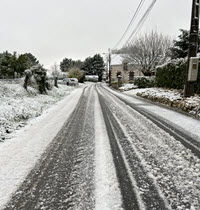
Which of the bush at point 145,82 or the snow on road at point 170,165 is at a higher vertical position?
the bush at point 145,82

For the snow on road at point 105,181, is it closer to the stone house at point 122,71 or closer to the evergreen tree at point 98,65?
the stone house at point 122,71

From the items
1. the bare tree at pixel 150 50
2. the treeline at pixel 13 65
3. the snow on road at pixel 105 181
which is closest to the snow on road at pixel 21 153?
the snow on road at pixel 105 181

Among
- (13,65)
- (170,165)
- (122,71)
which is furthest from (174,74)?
(122,71)

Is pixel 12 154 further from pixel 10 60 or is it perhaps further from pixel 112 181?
pixel 10 60

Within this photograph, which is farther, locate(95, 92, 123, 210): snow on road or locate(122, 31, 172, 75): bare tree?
locate(122, 31, 172, 75): bare tree

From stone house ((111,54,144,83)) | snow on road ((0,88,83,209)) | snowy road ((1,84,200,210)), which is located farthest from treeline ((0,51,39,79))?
stone house ((111,54,144,83))

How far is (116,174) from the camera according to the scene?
2287 millimetres

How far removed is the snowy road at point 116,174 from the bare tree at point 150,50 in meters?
21.4

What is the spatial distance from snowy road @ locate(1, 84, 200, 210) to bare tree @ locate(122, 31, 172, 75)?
→ 21444mm

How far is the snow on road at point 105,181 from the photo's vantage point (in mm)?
1733

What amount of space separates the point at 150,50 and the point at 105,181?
78.6 ft

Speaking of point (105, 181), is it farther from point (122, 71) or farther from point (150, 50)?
point (122, 71)

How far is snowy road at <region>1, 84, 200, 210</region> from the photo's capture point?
1.76 m

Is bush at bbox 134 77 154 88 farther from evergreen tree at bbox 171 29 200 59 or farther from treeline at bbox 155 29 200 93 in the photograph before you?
evergreen tree at bbox 171 29 200 59
